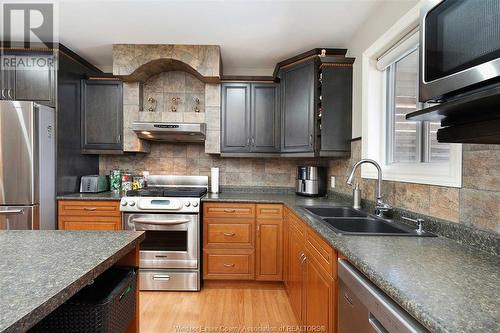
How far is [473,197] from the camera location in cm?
111

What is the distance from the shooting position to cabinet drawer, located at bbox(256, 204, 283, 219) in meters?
2.52

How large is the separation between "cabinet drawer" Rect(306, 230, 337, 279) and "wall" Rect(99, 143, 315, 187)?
5.16 ft

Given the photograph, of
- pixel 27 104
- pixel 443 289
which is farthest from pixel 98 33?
pixel 443 289

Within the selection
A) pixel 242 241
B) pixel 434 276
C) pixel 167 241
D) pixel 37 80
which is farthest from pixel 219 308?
pixel 37 80

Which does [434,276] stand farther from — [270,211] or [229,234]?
[229,234]

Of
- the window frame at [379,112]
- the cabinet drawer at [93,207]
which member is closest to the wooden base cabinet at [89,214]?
the cabinet drawer at [93,207]

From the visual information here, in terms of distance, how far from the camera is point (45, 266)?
79 cm

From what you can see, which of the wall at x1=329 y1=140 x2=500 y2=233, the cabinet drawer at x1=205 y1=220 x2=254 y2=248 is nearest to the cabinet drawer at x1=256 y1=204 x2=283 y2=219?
the cabinet drawer at x1=205 y1=220 x2=254 y2=248

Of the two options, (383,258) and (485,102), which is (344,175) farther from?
(485,102)

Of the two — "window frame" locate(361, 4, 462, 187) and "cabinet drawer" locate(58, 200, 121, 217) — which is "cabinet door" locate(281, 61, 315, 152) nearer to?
"window frame" locate(361, 4, 462, 187)

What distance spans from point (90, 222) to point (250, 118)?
2.02 metres

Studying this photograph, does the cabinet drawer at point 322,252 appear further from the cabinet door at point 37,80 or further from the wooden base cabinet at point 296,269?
the cabinet door at point 37,80

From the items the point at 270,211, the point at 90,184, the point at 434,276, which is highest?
the point at 90,184

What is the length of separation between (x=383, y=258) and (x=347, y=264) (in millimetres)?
181
